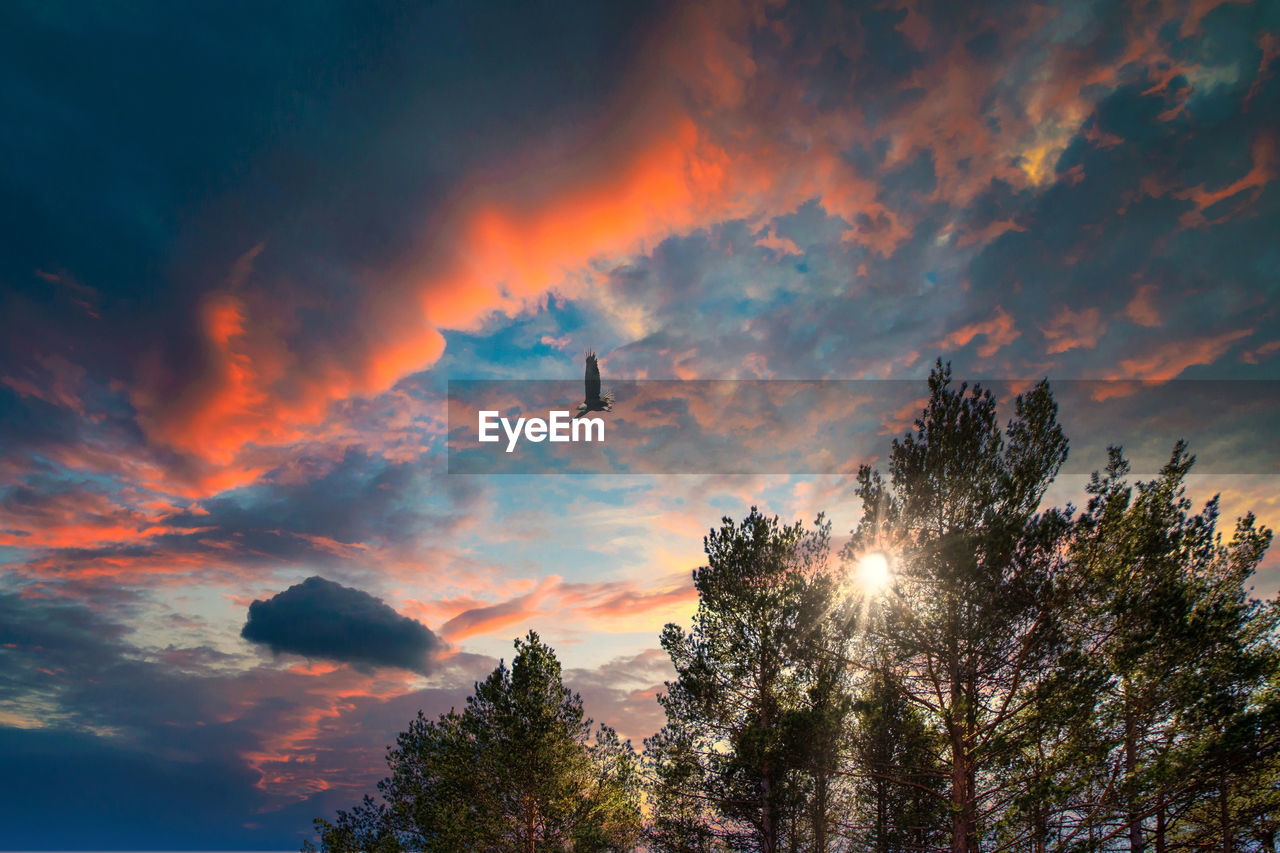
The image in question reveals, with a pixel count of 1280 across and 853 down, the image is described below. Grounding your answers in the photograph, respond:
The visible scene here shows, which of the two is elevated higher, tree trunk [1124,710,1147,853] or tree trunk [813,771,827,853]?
tree trunk [1124,710,1147,853]

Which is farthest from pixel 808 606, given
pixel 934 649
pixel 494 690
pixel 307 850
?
pixel 307 850

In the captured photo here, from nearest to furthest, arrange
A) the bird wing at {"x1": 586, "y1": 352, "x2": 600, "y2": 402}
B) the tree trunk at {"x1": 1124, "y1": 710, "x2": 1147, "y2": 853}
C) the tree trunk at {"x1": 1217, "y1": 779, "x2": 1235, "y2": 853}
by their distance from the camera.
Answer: the tree trunk at {"x1": 1124, "y1": 710, "x2": 1147, "y2": 853}, the tree trunk at {"x1": 1217, "y1": 779, "x2": 1235, "y2": 853}, the bird wing at {"x1": 586, "y1": 352, "x2": 600, "y2": 402}

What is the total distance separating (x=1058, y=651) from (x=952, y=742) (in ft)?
8.93

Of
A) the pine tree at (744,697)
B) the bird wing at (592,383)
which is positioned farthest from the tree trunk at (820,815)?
the bird wing at (592,383)

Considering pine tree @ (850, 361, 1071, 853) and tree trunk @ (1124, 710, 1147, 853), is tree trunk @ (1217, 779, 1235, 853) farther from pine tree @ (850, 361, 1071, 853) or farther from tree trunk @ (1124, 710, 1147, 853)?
pine tree @ (850, 361, 1071, 853)

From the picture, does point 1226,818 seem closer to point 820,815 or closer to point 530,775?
point 820,815

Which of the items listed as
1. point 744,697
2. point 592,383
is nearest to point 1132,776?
point 744,697

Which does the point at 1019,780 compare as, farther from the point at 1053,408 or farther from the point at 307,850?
the point at 307,850

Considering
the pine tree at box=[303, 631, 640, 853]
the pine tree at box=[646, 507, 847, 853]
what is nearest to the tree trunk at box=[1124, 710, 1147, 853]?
the pine tree at box=[646, 507, 847, 853]

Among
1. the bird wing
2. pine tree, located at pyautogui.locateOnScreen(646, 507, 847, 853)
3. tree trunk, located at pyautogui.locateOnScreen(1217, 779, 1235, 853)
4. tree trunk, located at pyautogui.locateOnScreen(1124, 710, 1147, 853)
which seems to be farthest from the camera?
the bird wing

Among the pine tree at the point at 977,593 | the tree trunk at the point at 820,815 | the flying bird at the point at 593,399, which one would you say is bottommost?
the tree trunk at the point at 820,815

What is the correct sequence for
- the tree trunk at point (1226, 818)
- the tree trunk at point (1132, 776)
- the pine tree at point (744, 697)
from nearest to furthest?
the tree trunk at point (1132, 776) → the tree trunk at point (1226, 818) → the pine tree at point (744, 697)

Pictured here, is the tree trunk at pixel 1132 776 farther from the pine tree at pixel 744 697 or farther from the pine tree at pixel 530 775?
the pine tree at pixel 530 775

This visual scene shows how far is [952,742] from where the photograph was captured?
12094 millimetres
